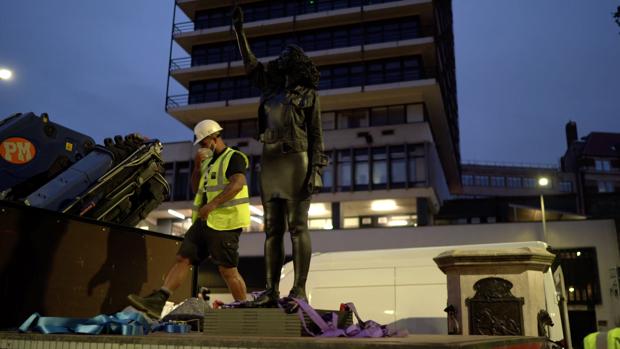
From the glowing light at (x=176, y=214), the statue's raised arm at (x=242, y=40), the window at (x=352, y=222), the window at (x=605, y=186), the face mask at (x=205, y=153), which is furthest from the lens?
the window at (x=605, y=186)

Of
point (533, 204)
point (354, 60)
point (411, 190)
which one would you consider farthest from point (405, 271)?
point (533, 204)

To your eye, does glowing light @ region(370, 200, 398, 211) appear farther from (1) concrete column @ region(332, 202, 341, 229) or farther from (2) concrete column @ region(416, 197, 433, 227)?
(1) concrete column @ region(332, 202, 341, 229)

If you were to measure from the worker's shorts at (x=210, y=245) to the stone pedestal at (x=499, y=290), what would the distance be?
3.46 metres

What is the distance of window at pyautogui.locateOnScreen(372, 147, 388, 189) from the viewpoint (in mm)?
38406

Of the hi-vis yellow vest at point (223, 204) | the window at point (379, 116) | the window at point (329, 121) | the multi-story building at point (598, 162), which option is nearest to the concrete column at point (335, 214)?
the window at point (329, 121)

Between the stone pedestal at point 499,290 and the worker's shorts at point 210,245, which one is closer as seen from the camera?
the worker's shorts at point 210,245

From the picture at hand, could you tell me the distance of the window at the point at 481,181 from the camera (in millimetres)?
107438

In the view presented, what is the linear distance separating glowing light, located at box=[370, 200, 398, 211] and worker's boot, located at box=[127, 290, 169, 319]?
3399cm

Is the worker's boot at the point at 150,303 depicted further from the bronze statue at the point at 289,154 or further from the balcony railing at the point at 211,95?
the balcony railing at the point at 211,95

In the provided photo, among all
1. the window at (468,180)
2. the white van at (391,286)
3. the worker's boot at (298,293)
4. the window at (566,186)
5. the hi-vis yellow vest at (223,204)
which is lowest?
the worker's boot at (298,293)

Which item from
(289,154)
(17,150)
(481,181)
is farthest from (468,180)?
(289,154)

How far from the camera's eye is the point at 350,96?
133 ft

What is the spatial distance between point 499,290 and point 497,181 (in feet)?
345

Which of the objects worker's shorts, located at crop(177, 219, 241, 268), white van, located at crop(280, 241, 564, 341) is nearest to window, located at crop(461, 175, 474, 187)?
white van, located at crop(280, 241, 564, 341)
